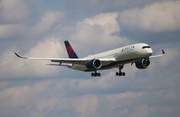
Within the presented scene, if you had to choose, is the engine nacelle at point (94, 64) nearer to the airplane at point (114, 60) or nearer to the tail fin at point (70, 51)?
the airplane at point (114, 60)

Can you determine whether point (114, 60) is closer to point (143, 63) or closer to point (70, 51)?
point (143, 63)

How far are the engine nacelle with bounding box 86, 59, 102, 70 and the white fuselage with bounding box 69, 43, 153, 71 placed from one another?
91.7 inches

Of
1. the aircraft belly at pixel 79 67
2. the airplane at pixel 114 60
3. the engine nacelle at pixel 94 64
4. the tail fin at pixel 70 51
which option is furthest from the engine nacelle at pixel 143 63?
Answer: the tail fin at pixel 70 51

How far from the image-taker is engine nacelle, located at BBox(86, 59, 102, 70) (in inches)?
5167

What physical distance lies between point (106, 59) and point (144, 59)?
26.8 feet

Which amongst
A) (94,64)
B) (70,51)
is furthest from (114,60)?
(70,51)

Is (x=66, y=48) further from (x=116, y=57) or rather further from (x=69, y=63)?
(x=116, y=57)

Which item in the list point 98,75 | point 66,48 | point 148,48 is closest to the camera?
point 148,48

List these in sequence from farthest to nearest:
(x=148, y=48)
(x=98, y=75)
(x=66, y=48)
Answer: (x=66, y=48)
(x=98, y=75)
(x=148, y=48)

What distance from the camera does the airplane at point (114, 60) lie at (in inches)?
5005

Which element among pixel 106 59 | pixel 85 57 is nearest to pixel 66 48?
pixel 85 57

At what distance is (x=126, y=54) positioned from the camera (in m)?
129

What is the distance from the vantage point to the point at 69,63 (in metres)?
142

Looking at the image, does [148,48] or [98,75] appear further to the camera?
[98,75]
